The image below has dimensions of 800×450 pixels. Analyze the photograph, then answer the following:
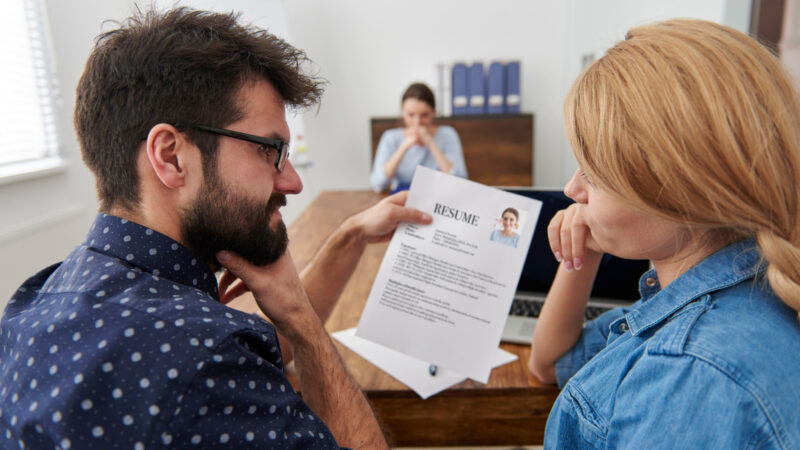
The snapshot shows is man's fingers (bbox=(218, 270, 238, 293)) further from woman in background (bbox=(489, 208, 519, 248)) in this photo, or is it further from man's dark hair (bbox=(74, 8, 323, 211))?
woman in background (bbox=(489, 208, 519, 248))

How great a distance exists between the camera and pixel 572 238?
914 millimetres

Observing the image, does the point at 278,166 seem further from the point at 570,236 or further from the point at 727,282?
the point at 727,282

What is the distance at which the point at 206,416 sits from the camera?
1.90 ft

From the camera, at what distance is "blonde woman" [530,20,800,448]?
51 cm

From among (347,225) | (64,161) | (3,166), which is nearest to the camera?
(347,225)

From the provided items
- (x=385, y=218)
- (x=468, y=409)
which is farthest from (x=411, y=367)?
(x=385, y=218)

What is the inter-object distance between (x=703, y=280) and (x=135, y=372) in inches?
25.5

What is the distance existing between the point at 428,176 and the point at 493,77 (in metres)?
3.36

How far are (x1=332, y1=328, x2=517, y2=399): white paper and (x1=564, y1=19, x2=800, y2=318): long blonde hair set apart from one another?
0.51m

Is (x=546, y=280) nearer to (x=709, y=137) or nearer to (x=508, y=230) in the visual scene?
(x=508, y=230)

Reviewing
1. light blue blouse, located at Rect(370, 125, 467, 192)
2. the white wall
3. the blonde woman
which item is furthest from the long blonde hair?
the white wall

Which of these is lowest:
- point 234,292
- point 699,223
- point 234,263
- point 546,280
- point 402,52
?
point 546,280

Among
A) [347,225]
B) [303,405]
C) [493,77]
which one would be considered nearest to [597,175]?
[303,405]

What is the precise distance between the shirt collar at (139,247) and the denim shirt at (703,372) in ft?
1.87
